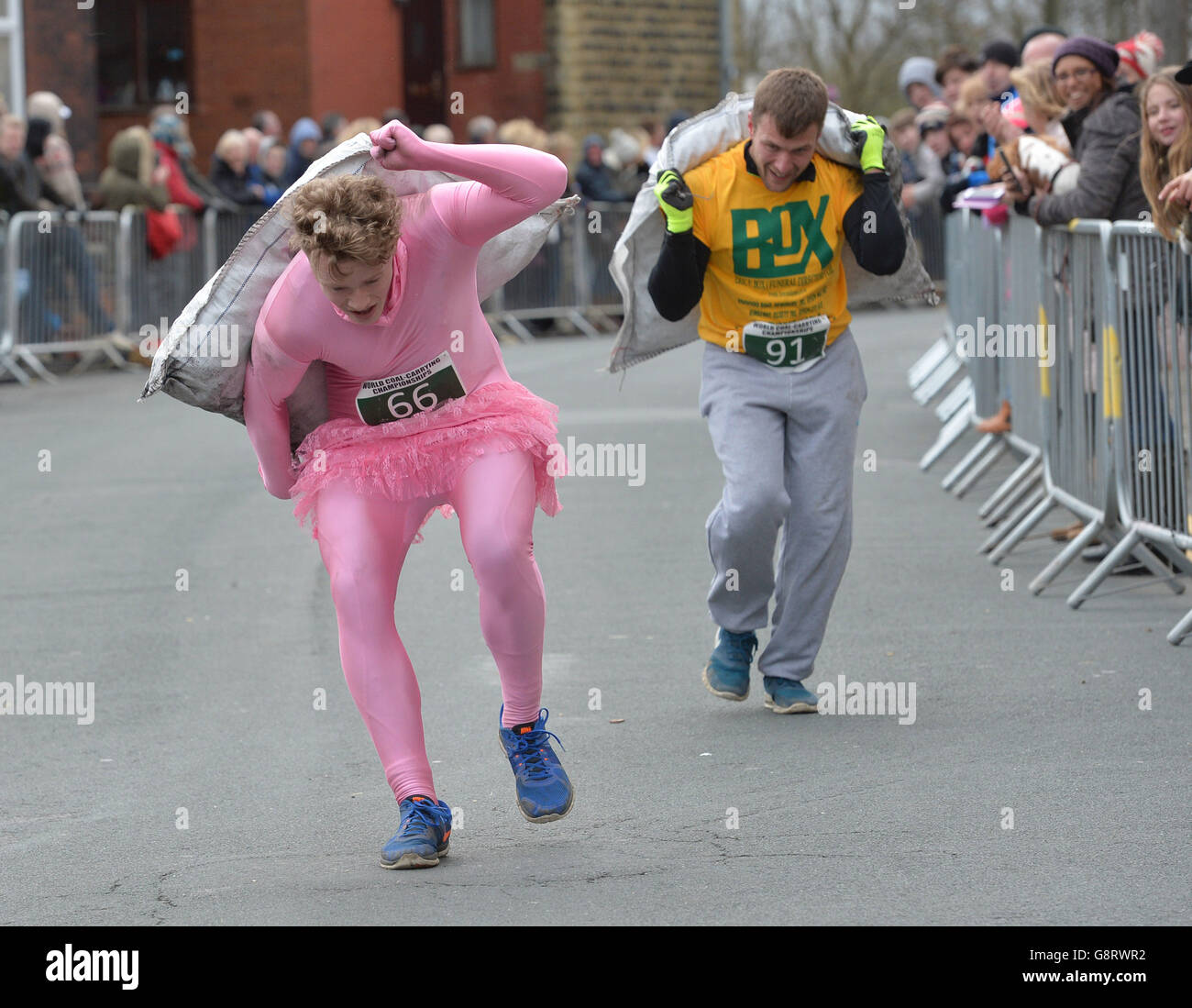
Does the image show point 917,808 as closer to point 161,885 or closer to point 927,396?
point 161,885

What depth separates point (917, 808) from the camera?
5.54 metres

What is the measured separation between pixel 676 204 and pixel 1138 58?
4863 mm

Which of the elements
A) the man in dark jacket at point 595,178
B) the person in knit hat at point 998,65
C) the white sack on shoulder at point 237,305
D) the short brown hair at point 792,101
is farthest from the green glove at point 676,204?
the man in dark jacket at point 595,178

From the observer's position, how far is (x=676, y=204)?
6.51m

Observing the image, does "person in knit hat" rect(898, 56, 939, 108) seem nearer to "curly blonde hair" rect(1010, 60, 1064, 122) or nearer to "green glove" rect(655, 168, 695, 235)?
"curly blonde hair" rect(1010, 60, 1064, 122)

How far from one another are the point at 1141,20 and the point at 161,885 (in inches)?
815

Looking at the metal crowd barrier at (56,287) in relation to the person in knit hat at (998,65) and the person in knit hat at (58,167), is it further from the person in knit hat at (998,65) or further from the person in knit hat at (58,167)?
the person in knit hat at (998,65)

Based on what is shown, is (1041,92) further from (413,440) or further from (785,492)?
(413,440)

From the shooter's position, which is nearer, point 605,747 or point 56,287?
point 605,747

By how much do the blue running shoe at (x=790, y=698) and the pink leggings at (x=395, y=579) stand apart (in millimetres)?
1711

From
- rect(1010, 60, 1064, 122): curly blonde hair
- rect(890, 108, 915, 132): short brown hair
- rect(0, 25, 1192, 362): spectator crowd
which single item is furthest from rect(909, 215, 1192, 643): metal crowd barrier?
rect(890, 108, 915, 132): short brown hair

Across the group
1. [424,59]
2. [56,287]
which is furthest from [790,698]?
[424,59]

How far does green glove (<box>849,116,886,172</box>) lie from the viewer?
259 inches
